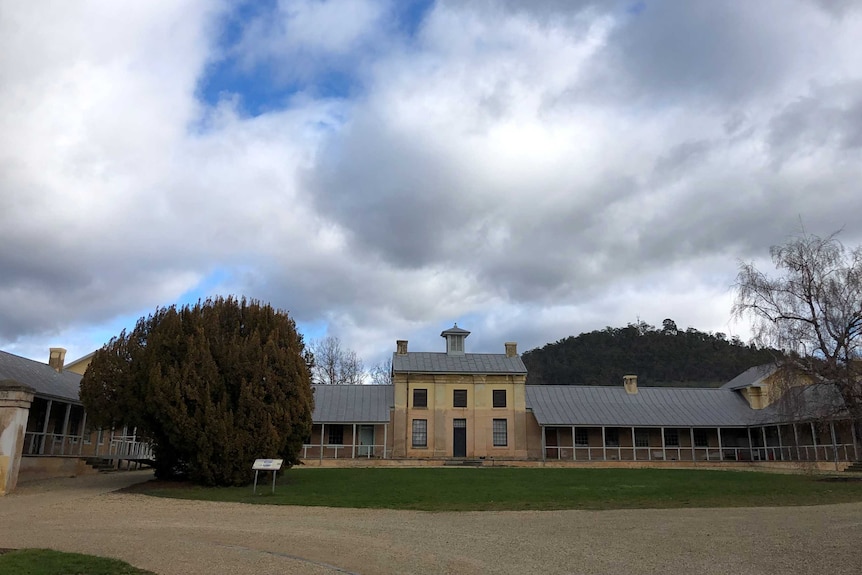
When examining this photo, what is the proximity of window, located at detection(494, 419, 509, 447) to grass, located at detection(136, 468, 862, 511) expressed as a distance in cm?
1525

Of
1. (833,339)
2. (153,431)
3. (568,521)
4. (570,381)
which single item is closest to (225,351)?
(153,431)

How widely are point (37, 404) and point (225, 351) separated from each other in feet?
36.8

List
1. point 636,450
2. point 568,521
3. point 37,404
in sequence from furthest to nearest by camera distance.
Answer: point 636,450 < point 37,404 < point 568,521

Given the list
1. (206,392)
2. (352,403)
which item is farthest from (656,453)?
(206,392)

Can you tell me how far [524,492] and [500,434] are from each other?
21.6m

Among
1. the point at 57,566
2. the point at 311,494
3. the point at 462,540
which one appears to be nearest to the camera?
the point at 57,566

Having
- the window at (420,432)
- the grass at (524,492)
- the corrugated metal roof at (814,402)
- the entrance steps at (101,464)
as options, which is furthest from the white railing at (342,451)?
the corrugated metal roof at (814,402)

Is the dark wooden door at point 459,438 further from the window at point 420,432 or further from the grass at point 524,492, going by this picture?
the grass at point 524,492

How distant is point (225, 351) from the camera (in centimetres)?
2150

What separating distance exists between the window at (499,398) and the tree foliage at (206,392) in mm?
19825

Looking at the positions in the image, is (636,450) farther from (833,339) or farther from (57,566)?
(57,566)

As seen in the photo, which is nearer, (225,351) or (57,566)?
(57,566)

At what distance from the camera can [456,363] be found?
41.9 m

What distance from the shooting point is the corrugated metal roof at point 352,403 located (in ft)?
126
